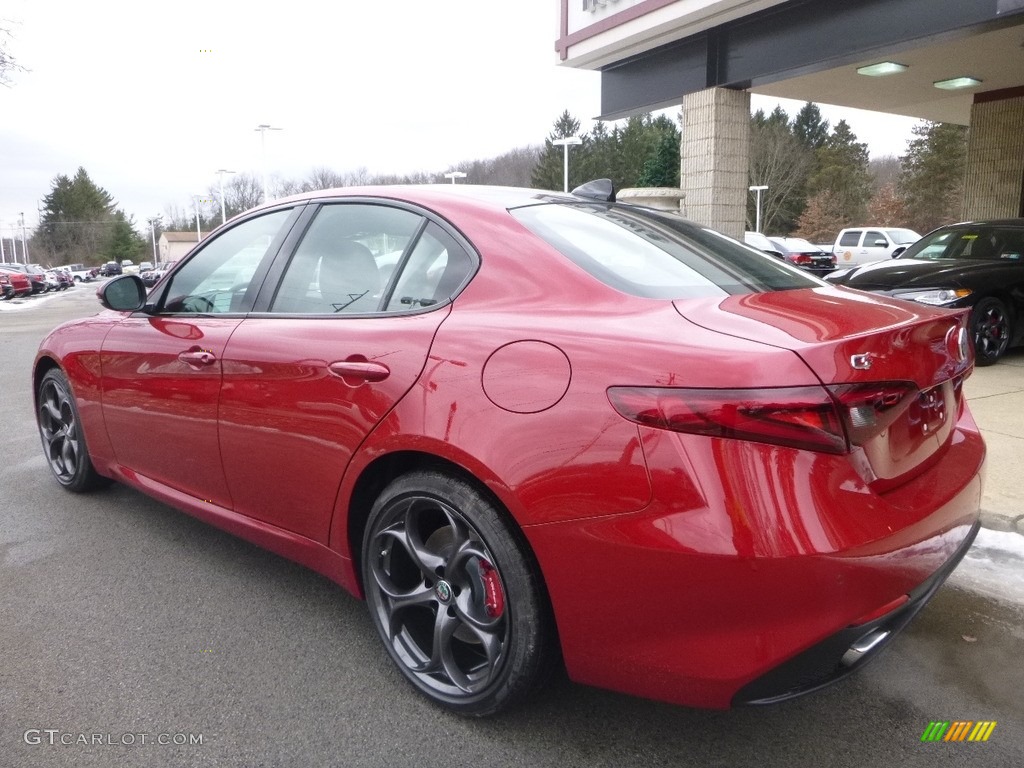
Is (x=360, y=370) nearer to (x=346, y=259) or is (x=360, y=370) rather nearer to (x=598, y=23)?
(x=346, y=259)

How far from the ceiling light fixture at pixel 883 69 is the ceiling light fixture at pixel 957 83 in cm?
138

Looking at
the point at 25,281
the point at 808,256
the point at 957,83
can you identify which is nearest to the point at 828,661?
the point at 957,83

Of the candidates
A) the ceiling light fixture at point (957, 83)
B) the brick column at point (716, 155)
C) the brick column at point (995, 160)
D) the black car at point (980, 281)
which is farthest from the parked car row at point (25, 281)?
the black car at point (980, 281)

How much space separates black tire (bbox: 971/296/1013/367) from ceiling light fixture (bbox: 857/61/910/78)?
5217mm

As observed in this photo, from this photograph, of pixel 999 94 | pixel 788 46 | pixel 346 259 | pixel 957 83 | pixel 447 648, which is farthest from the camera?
pixel 999 94

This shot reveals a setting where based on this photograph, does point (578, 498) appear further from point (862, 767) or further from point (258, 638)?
point (258, 638)

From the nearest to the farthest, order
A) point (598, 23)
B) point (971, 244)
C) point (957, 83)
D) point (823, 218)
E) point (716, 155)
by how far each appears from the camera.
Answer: point (971, 244) → point (716, 155) → point (598, 23) → point (957, 83) → point (823, 218)

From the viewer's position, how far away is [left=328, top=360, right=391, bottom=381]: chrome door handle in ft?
7.99

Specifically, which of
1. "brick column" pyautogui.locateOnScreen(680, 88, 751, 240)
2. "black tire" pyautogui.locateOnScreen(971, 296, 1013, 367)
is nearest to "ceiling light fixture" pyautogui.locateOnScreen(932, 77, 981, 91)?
"brick column" pyautogui.locateOnScreen(680, 88, 751, 240)

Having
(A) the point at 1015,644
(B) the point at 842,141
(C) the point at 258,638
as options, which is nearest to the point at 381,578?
(C) the point at 258,638

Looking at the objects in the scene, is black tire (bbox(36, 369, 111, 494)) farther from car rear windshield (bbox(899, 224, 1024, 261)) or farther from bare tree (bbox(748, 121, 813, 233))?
bare tree (bbox(748, 121, 813, 233))

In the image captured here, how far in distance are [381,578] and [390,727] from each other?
0.43 metres

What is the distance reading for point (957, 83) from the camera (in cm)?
1342

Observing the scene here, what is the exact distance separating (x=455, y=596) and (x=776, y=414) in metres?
1.08
